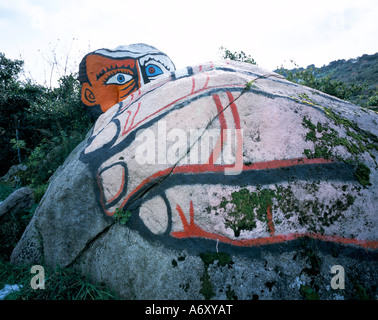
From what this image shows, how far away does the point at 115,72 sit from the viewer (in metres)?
5.98

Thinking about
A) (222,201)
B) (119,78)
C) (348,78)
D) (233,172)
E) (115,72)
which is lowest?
(222,201)

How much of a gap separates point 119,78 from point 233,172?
5384mm

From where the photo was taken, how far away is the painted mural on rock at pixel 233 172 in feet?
5.71

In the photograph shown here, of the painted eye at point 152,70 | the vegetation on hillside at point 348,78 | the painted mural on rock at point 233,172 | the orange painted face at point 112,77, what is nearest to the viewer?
the painted mural on rock at point 233,172

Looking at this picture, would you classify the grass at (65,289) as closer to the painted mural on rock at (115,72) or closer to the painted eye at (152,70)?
the painted mural on rock at (115,72)

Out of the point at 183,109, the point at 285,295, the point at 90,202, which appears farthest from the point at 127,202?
the point at 285,295

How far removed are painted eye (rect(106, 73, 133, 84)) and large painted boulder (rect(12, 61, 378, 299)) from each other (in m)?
4.06

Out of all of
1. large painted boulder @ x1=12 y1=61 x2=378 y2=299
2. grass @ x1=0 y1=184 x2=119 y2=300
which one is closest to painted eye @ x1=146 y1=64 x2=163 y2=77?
large painted boulder @ x1=12 y1=61 x2=378 y2=299

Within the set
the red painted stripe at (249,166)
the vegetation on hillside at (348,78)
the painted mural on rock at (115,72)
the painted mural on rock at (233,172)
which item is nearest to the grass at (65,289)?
the painted mural on rock at (233,172)

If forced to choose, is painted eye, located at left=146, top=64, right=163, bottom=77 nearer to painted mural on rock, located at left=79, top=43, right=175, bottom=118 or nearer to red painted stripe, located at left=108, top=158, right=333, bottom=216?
painted mural on rock, located at left=79, top=43, right=175, bottom=118

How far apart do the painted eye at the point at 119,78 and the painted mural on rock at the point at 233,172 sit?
13.7 ft

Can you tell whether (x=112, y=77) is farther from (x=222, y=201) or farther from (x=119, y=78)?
(x=222, y=201)

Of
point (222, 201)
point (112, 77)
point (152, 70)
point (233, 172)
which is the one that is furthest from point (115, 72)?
point (222, 201)

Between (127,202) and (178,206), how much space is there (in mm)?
571
